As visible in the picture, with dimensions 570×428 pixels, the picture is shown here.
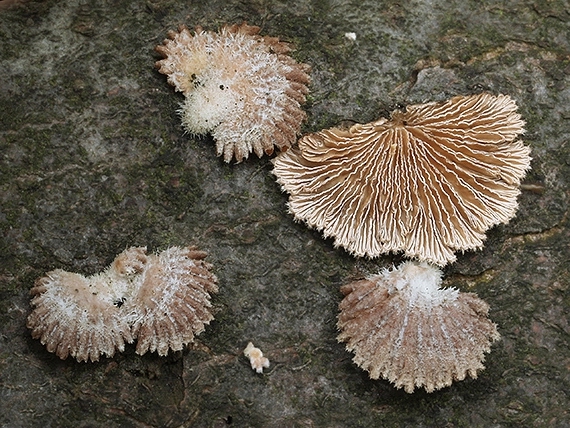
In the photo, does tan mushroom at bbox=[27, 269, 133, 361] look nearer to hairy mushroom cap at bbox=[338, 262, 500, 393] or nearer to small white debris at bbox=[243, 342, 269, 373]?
small white debris at bbox=[243, 342, 269, 373]

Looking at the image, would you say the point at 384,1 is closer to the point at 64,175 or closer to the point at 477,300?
the point at 477,300

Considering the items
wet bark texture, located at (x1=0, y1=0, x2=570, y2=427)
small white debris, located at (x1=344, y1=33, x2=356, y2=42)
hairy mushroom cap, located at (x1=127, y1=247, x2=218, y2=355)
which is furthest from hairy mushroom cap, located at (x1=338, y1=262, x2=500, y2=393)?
small white debris, located at (x1=344, y1=33, x2=356, y2=42)

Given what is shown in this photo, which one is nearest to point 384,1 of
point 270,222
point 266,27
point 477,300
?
point 266,27

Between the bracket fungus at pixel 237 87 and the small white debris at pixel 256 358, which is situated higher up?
the bracket fungus at pixel 237 87

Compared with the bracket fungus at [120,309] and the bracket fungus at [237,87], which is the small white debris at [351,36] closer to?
the bracket fungus at [237,87]

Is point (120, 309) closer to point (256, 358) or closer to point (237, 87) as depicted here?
point (256, 358)

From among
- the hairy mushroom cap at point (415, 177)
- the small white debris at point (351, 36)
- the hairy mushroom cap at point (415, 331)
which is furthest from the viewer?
the small white debris at point (351, 36)

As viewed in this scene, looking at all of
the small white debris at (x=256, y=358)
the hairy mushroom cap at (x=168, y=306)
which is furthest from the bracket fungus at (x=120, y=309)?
the small white debris at (x=256, y=358)
